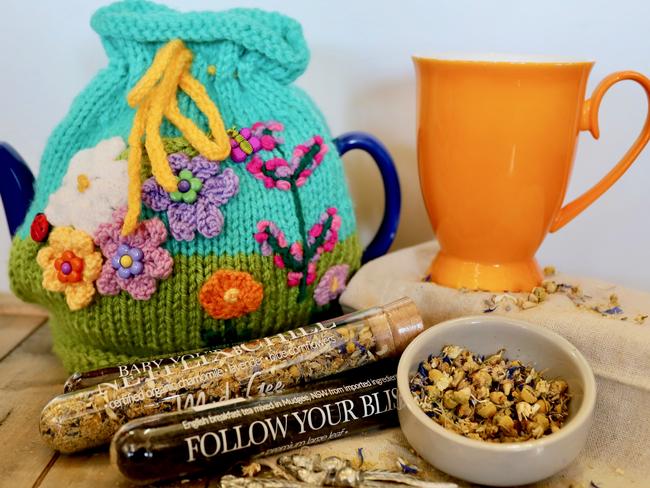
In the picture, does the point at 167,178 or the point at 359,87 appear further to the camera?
the point at 359,87

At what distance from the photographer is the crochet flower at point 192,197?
0.50 m

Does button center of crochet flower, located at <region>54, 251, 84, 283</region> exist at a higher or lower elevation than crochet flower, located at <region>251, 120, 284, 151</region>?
lower

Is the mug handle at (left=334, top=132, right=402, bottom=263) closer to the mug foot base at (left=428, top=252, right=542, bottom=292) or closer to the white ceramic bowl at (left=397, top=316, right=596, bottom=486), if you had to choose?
the mug foot base at (left=428, top=252, right=542, bottom=292)

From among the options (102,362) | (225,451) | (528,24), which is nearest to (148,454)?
(225,451)

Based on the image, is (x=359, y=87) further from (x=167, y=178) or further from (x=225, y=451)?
(x=225, y=451)

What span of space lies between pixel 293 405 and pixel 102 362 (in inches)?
7.3

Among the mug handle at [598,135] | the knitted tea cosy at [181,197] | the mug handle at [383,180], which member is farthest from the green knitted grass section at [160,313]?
the mug handle at [598,135]

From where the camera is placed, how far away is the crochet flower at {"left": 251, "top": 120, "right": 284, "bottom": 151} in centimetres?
53

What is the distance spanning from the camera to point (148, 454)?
406mm

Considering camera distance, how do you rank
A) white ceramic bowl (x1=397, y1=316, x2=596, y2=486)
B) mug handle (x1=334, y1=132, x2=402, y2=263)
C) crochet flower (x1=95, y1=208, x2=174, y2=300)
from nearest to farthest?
1. white ceramic bowl (x1=397, y1=316, x2=596, y2=486)
2. crochet flower (x1=95, y1=208, x2=174, y2=300)
3. mug handle (x1=334, y1=132, x2=402, y2=263)

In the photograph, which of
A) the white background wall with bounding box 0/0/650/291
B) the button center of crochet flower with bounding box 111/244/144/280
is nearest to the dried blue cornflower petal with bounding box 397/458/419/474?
the button center of crochet flower with bounding box 111/244/144/280

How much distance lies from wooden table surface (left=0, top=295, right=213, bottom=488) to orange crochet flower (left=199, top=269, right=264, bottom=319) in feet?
0.43

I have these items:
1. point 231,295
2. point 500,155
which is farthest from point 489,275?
point 231,295

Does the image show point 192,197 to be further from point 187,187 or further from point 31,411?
point 31,411
